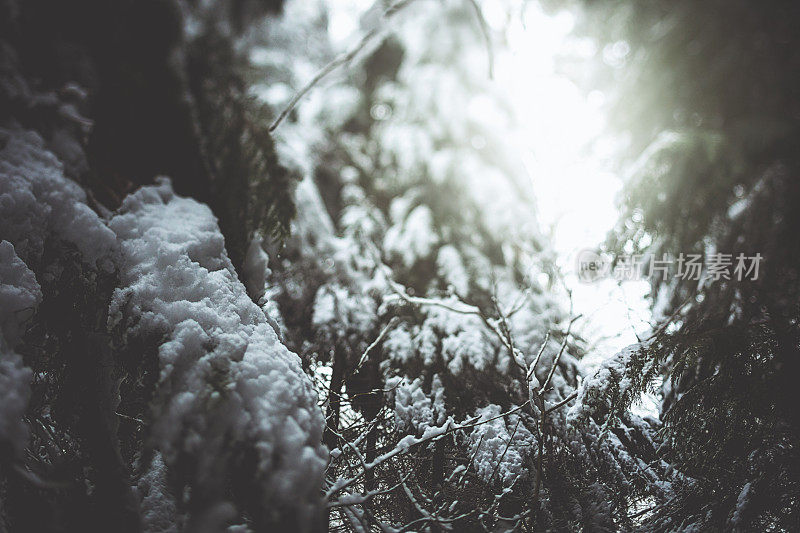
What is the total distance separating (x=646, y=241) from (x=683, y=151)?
0.75 meters

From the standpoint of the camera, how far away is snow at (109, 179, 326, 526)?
1.04 meters

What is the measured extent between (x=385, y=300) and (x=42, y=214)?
67.6 inches

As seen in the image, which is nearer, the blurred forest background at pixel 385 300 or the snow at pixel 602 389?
the blurred forest background at pixel 385 300

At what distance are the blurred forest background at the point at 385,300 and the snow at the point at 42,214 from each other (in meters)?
0.01

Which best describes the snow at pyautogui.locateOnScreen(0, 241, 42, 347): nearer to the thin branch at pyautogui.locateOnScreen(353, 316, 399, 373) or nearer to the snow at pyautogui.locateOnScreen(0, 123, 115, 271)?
the snow at pyautogui.locateOnScreen(0, 123, 115, 271)

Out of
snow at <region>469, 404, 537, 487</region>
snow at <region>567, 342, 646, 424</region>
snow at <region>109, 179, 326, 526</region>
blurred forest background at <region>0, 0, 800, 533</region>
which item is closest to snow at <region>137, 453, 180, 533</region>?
blurred forest background at <region>0, 0, 800, 533</region>

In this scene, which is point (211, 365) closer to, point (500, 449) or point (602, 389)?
point (500, 449)

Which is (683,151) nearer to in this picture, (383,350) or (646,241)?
(646,241)

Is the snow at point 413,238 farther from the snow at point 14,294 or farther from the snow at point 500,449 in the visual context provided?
the snow at point 14,294

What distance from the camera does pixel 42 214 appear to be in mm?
1576

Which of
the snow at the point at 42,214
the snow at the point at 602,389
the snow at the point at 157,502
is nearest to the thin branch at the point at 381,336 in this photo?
the snow at the point at 602,389

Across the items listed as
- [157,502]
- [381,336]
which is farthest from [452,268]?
[157,502]

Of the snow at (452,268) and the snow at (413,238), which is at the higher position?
the snow at (413,238)

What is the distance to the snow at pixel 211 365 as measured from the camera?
41.1 inches
